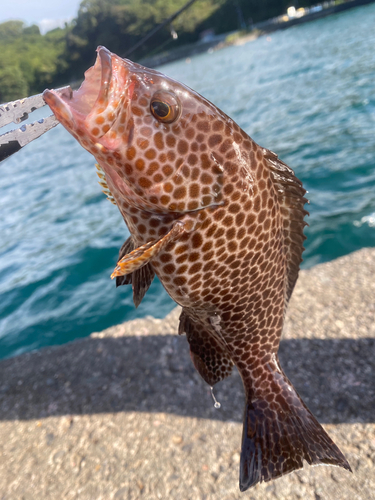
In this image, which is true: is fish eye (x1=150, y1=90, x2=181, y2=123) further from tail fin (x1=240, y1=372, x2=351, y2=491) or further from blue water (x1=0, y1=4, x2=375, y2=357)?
blue water (x1=0, y1=4, x2=375, y2=357)

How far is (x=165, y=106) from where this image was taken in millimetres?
1572

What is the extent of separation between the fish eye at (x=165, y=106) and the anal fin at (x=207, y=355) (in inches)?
51.7

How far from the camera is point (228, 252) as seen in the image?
181 cm

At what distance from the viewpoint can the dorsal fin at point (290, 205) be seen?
193 centimetres

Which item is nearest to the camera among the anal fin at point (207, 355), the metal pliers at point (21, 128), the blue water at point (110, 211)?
the metal pliers at point (21, 128)

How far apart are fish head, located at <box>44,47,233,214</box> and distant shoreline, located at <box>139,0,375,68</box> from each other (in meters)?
69.2

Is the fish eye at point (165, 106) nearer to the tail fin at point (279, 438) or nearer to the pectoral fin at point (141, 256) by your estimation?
the pectoral fin at point (141, 256)

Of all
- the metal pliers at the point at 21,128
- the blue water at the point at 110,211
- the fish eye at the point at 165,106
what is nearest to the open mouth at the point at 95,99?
the fish eye at the point at 165,106

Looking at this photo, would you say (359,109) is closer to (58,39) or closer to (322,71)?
(322,71)

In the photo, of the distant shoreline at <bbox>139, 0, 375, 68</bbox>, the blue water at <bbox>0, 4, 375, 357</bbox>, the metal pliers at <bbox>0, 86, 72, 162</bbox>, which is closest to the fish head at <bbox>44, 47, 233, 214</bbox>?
the metal pliers at <bbox>0, 86, 72, 162</bbox>

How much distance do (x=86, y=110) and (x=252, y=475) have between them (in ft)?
6.62

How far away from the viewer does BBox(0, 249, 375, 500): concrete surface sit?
3.21 metres

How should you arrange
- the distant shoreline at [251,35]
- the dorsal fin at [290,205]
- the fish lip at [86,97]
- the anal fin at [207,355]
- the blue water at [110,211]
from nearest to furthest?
the fish lip at [86,97], the dorsal fin at [290,205], the anal fin at [207,355], the blue water at [110,211], the distant shoreline at [251,35]

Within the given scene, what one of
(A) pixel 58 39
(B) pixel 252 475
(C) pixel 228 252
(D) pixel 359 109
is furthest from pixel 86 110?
(A) pixel 58 39
